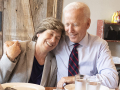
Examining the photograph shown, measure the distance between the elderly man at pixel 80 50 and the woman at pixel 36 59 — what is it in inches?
4.2

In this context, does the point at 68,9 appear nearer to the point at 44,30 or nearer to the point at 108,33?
the point at 44,30

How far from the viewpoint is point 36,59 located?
58.7 inches

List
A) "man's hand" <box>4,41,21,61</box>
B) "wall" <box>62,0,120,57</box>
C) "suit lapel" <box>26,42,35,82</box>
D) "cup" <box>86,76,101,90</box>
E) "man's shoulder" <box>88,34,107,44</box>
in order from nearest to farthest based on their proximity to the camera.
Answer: "cup" <box>86,76,101,90</box>
"man's hand" <box>4,41,21,61</box>
"suit lapel" <box>26,42,35,82</box>
"man's shoulder" <box>88,34,107,44</box>
"wall" <box>62,0,120,57</box>

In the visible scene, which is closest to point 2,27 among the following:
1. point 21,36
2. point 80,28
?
point 21,36

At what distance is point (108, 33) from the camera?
10.8 ft

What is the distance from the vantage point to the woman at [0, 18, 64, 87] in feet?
4.17

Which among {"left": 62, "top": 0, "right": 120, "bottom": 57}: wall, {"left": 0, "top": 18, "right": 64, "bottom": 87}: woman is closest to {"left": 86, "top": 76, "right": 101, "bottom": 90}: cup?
{"left": 0, "top": 18, "right": 64, "bottom": 87}: woman

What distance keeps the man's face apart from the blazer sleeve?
671mm

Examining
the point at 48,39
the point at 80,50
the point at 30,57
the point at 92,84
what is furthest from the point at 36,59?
the point at 92,84

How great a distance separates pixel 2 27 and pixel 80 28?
1.86m

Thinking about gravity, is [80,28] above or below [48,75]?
above

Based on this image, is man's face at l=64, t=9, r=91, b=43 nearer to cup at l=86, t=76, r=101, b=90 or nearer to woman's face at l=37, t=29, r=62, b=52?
woman's face at l=37, t=29, r=62, b=52

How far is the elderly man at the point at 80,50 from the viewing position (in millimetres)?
1410

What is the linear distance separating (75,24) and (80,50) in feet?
1.00
